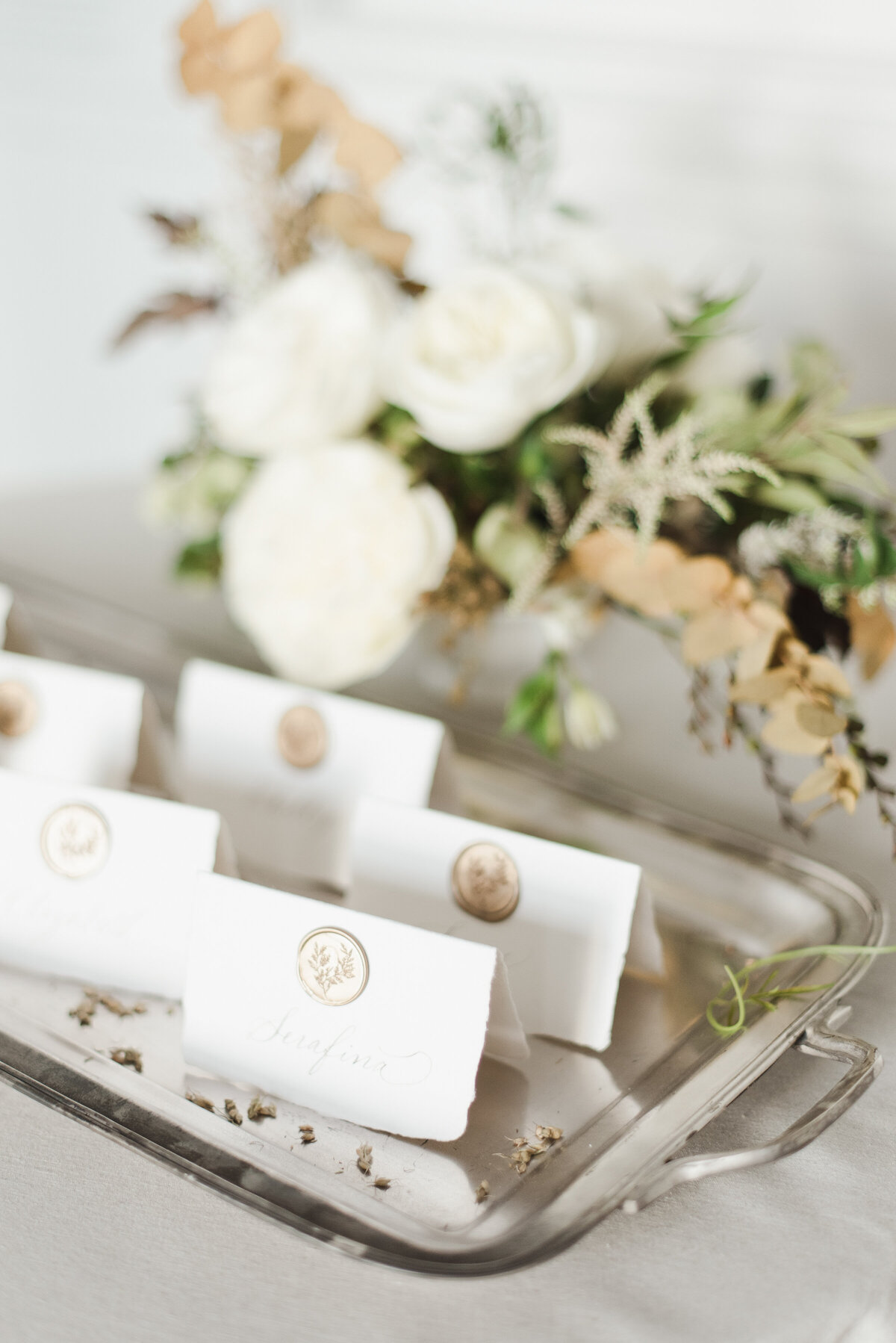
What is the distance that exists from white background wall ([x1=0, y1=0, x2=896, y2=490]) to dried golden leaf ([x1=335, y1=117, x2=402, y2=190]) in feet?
0.41

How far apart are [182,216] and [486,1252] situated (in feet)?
2.62

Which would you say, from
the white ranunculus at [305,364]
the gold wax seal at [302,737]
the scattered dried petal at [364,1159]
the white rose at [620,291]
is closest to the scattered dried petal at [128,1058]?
the scattered dried petal at [364,1159]

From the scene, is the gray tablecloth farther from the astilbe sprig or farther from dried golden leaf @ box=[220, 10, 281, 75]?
dried golden leaf @ box=[220, 10, 281, 75]

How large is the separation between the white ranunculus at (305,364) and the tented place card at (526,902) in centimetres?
33

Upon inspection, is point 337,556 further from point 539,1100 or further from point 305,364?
point 539,1100

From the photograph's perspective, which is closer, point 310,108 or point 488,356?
point 488,356

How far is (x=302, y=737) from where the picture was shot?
76 centimetres

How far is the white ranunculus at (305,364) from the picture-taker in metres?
0.84

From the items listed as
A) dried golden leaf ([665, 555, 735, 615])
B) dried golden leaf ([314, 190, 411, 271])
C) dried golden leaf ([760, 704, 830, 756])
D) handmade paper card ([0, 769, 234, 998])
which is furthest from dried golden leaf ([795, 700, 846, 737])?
dried golden leaf ([314, 190, 411, 271])

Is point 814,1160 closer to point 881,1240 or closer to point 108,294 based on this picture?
point 881,1240

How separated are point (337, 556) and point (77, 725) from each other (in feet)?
0.69

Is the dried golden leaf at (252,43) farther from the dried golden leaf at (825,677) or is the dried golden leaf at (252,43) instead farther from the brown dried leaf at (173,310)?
the dried golden leaf at (825,677)

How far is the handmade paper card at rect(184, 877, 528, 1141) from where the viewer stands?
54cm

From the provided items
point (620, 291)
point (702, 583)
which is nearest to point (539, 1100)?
point (702, 583)
